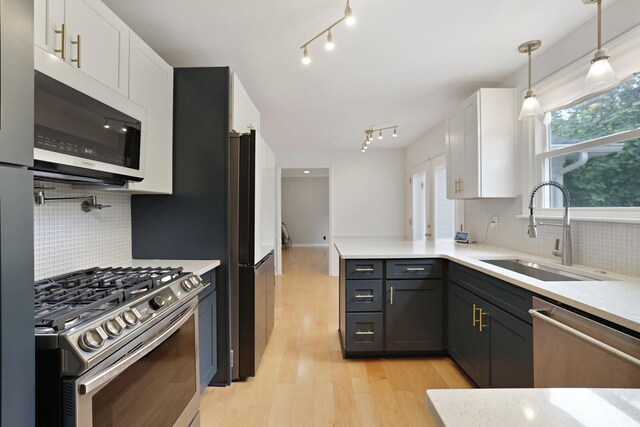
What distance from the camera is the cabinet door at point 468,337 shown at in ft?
6.31

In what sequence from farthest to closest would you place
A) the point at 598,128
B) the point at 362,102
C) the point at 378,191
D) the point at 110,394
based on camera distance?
the point at 378,191 → the point at 362,102 → the point at 598,128 → the point at 110,394

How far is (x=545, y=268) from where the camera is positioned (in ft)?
6.72

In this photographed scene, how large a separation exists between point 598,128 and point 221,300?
8.78 ft

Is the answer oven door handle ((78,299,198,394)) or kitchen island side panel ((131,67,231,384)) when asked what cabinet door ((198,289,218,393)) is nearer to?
kitchen island side panel ((131,67,231,384))

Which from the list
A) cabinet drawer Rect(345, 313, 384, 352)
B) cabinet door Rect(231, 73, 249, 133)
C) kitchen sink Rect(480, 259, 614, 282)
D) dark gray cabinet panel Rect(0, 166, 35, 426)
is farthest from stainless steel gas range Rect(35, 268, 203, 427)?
kitchen sink Rect(480, 259, 614, 282)

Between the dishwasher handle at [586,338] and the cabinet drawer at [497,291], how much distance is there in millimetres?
91

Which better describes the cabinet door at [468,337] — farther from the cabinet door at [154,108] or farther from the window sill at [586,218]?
the cabinet door at [154,108]

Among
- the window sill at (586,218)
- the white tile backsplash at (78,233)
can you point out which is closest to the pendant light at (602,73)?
the window sill at (586,218)

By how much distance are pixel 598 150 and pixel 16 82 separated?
2.70 m

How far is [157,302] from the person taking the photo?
4.19ft

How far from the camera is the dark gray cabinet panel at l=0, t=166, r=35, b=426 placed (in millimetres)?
650

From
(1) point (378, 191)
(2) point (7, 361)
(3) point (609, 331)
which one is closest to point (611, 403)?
(3) point (609, 331)

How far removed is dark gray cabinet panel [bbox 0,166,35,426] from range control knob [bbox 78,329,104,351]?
0.15m

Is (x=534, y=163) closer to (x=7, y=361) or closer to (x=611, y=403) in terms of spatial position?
(x=611, y=403)
